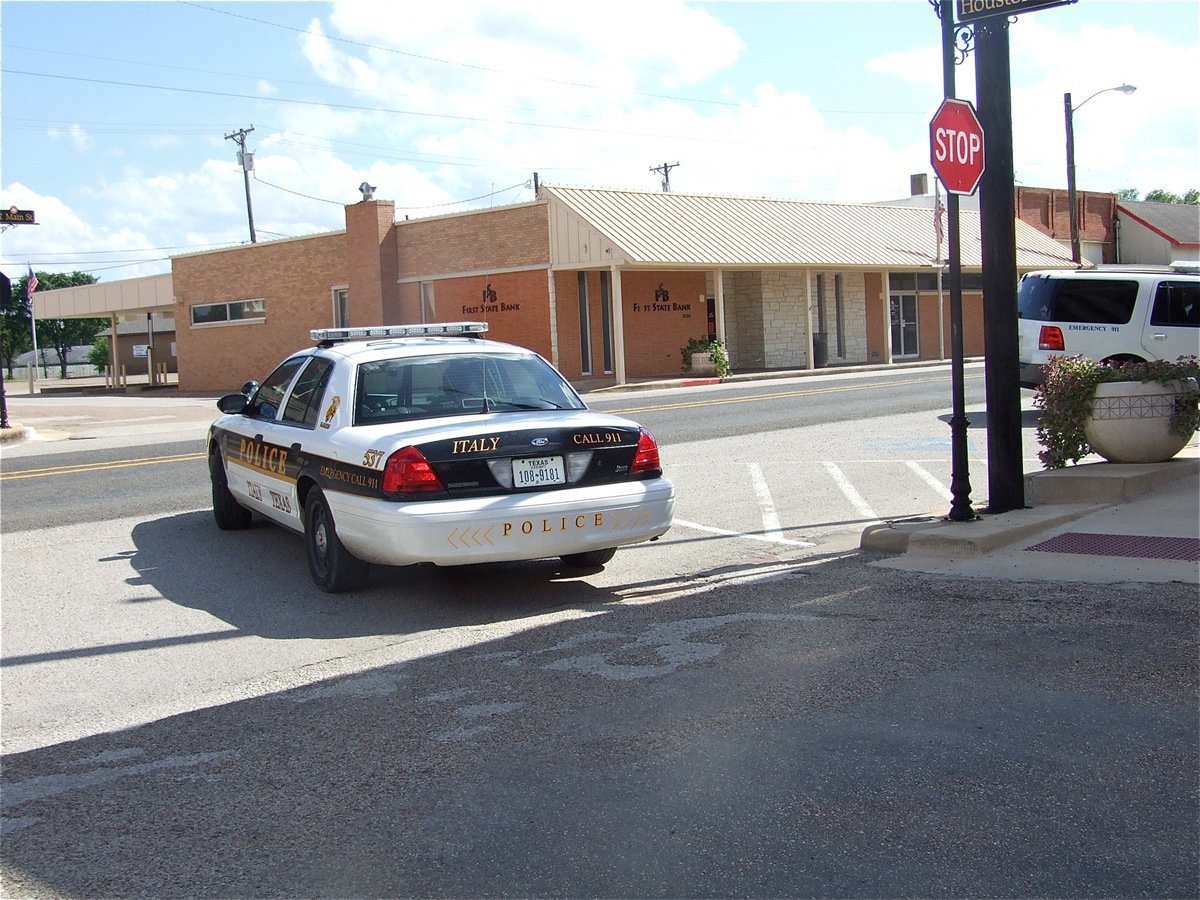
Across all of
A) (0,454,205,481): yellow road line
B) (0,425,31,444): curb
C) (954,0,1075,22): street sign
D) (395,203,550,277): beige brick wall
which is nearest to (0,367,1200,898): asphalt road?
(954,0,1075,22): street sign

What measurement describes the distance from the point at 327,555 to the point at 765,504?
4501mm

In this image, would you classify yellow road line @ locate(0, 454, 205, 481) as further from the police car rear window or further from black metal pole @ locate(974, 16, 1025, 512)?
black metal pole @ locate(974, 16, 1025, 512)

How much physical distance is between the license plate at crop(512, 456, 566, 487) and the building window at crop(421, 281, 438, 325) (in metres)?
29.9

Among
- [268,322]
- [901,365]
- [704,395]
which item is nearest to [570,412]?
[704,395]

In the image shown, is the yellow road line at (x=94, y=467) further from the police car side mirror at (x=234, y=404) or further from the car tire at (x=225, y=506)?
the police car side mirror at (x=234, y=404)

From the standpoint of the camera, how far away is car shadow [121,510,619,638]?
7043 mm

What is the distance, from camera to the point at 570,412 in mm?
7801

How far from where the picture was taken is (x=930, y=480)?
11.8 meters

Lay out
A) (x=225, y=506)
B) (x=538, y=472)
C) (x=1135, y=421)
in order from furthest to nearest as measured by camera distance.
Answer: (x=225, y=506) < (x=1135, y=421) < (x=538, y=472)

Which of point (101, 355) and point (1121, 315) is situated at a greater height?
point (101, 355)

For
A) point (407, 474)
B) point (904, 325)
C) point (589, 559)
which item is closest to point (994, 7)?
point (589, 559)

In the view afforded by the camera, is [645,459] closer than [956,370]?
Yes

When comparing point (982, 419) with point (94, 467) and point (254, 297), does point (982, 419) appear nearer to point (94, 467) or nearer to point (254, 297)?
point (94, 467)

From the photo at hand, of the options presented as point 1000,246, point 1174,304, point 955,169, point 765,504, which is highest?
point 955,169
